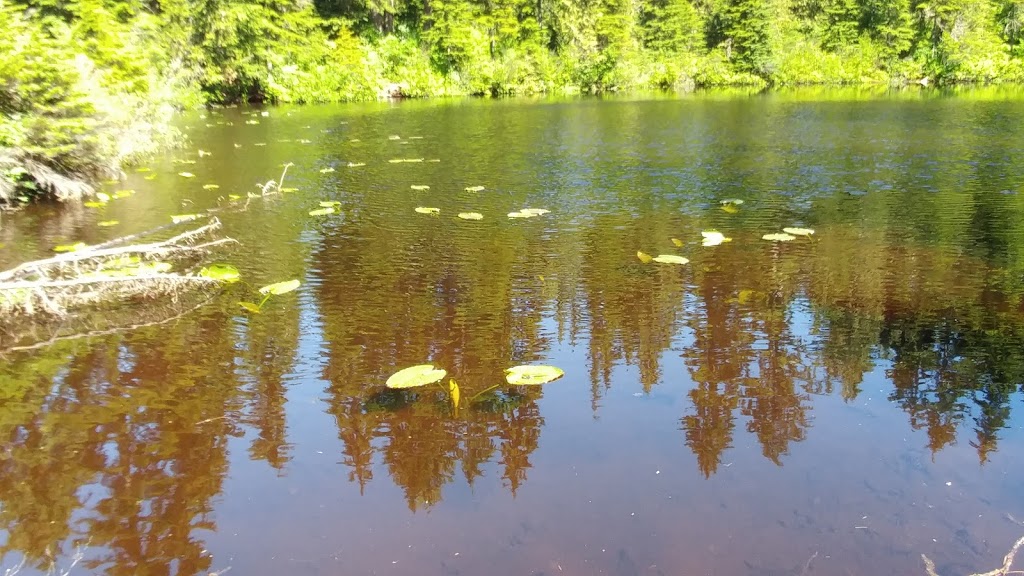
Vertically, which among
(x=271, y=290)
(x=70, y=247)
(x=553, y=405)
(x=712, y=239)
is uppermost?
(x=70, y=247)

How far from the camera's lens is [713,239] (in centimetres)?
643

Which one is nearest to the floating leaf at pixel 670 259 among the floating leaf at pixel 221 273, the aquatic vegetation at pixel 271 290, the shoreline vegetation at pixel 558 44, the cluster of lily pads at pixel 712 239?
the cluster of lily pads at pixel 712 239

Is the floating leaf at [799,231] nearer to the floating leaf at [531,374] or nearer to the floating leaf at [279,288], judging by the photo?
the floating leaf at [531,374]

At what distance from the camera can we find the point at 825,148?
12.2 meters

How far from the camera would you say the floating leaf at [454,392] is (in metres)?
3.68

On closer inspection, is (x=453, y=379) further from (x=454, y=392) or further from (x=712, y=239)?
(x=712, y=239)

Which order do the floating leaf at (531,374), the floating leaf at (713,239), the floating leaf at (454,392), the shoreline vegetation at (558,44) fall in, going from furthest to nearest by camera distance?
the shoreline vegetation at (558,44) → the floating leaf at (713,239) → the floating leaf at (531,374) → the floating leaf at (454,392)

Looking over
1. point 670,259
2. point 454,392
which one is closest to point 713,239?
point 670,259

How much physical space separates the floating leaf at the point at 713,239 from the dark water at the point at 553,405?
0.45ft

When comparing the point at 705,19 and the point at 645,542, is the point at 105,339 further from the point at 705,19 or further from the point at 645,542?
the point at 705,19

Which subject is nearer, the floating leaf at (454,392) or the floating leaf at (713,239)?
the floating leaf at (454,392)

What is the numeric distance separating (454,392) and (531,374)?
42 centimetres

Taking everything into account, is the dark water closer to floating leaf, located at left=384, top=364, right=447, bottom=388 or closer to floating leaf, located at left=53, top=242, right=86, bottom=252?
floating leaf, located at left=384, top=364, right=447, bottom=388

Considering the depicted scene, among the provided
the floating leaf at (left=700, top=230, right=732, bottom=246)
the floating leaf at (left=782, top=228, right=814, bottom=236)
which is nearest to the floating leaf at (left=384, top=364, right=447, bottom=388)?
the floating leaf at (left=700, top=230, right=732, bottom=246)
